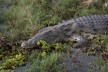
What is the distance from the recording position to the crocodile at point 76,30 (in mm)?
6187

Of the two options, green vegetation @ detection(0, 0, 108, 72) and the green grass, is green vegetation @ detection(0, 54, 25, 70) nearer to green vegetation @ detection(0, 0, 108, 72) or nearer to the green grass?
green vegetation @ detection(0, 0, 108, 72)

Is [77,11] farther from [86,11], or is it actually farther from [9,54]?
[9,54]

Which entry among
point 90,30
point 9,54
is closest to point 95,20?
point 90,30

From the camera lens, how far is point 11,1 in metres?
9.12

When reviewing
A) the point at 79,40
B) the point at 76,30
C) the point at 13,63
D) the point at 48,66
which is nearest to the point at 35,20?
the point at 76,30

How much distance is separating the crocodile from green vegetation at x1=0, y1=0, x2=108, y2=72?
336mm

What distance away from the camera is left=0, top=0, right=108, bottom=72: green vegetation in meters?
5.43

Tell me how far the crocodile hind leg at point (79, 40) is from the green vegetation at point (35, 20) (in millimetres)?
177

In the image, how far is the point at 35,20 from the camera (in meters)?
7.31

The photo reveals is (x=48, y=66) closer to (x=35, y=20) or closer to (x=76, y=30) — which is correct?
Answer: (x=76, y=30)

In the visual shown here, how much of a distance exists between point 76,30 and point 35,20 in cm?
132

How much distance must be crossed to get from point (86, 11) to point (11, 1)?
2746 millimetres

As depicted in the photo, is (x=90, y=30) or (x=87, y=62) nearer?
(x=87, y=62)

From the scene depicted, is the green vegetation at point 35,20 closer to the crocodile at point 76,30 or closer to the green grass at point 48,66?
the green grass at point 48,66
